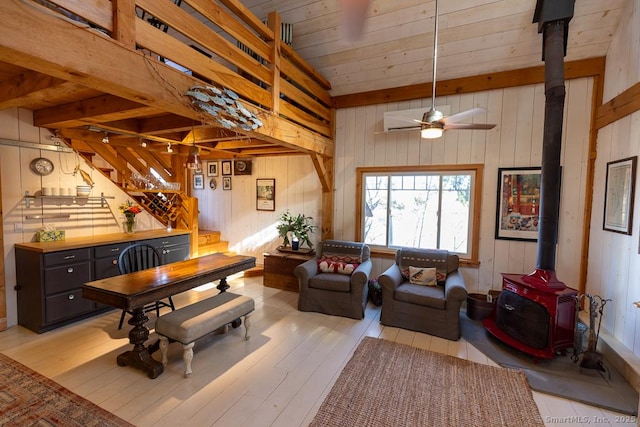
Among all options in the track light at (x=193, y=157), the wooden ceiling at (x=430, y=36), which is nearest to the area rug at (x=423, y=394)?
the track light at (x=193, y=157)

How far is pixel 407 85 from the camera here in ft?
13.3

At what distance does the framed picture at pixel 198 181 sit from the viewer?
19.9 ft

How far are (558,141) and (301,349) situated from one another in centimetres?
313

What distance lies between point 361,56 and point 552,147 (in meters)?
2.47

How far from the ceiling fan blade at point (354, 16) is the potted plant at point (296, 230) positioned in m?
3.15

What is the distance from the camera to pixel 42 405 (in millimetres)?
1989

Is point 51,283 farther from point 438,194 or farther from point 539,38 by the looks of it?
point 539,38

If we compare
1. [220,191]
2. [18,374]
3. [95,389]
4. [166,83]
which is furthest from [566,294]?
[220,191]

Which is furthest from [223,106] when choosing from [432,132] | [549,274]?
[549,274]

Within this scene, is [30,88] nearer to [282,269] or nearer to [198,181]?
[282,269]

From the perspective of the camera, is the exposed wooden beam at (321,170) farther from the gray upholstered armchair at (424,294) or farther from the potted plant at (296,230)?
the gray upholstered armchair at (424,294)

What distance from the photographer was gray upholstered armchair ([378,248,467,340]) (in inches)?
119

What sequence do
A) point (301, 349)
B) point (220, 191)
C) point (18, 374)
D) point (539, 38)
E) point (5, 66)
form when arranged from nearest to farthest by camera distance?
point (5, 66), point (18, 374), point (301, 349), point (539, 38), point (220, 191)

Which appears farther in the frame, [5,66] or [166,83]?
[5,66]
